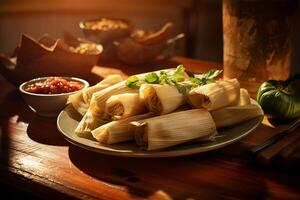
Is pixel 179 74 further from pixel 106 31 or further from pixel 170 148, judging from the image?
pixel 106 31

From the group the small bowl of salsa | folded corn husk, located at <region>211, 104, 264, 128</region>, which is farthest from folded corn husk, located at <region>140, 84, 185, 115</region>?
the small bowl of salsa

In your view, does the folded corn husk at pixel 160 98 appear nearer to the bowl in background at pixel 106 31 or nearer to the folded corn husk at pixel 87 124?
the folded corn husk at pixel 87 124

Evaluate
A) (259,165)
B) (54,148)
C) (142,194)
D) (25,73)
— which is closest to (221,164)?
(259,165)

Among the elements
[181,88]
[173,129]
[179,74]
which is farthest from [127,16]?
[173,129]

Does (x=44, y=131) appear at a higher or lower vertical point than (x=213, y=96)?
lower

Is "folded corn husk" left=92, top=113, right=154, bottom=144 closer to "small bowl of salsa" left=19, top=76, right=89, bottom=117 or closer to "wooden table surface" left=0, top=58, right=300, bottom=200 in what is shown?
"wooden table surface" left=0, top=58, right=300, bottom=200

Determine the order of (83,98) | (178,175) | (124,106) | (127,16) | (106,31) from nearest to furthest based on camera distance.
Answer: (178,175) → (124,106) → (83,98) → (106,31) → (127,16)
